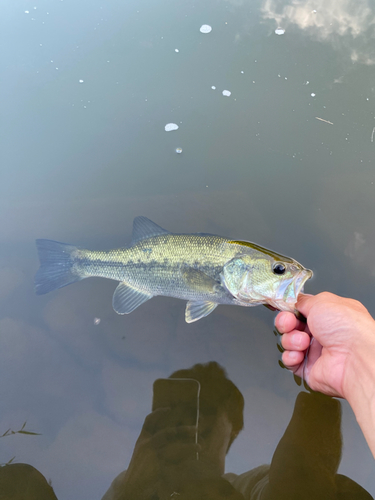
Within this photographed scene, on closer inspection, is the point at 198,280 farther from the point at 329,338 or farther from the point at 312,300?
the point at 329,338

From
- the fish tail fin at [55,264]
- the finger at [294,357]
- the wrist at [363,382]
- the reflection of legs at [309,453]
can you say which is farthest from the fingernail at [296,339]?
the fish tail fin at [55,264]

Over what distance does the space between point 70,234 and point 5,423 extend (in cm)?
184

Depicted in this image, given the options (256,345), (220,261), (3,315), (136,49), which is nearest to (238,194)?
(220,261)

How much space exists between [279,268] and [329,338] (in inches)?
22.5

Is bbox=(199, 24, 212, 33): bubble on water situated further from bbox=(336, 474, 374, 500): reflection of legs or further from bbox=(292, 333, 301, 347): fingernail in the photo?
bbox=(336, 474, 374, 500): reflection of legs

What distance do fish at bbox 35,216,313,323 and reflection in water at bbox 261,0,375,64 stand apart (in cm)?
297

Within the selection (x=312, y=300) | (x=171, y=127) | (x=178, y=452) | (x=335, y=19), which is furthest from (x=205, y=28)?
(x=178, y=452)

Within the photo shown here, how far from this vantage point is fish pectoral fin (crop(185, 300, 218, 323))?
2371 millimetres

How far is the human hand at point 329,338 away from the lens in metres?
1.67

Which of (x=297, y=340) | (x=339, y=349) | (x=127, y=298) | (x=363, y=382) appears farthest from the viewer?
(x=127, y=298)

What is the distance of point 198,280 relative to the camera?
2.31m

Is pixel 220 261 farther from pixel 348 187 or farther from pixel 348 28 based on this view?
pixel 348 28

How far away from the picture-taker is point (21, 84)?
335 cm

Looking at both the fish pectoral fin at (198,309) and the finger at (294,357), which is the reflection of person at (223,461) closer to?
the finger at (294,357)
